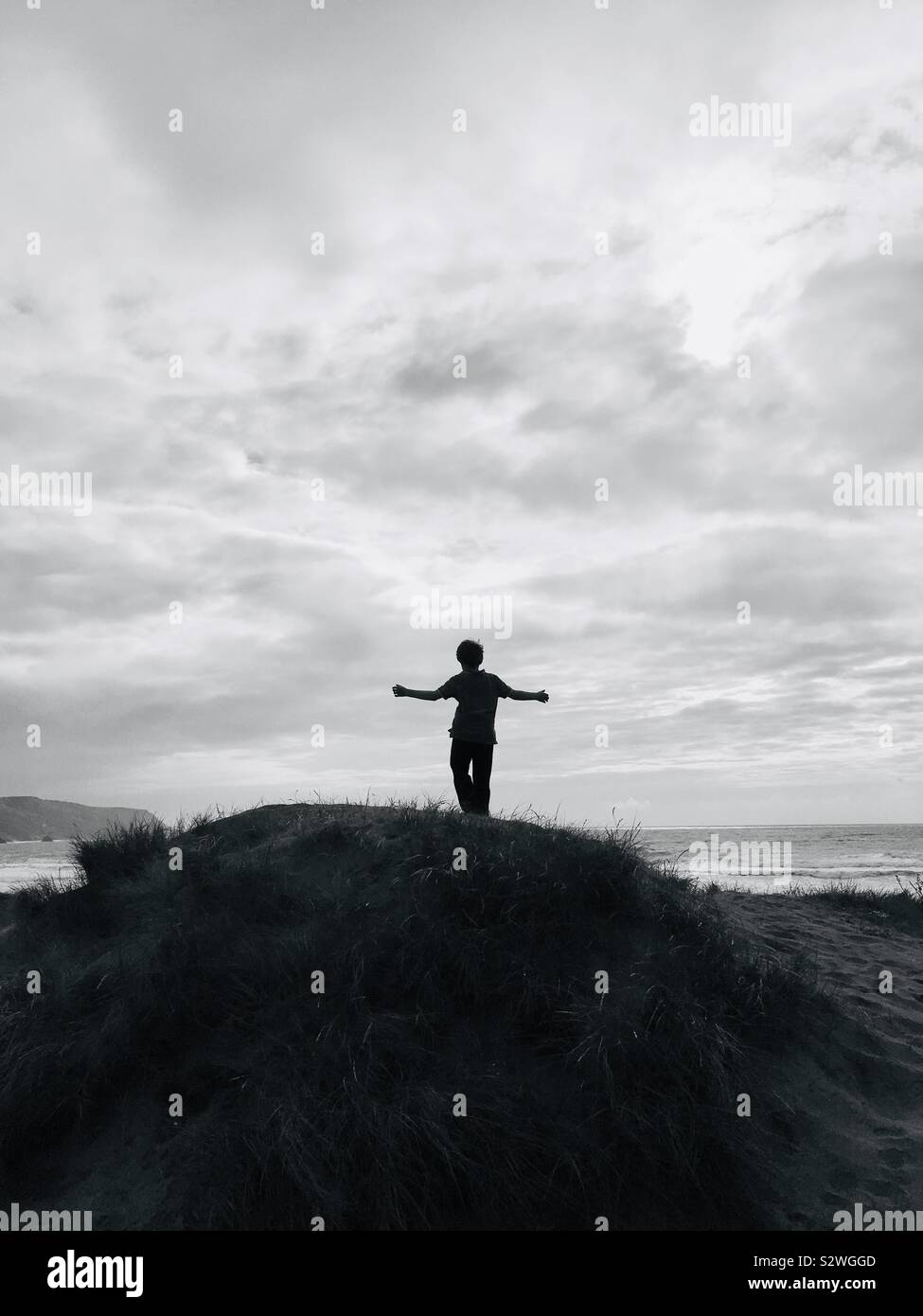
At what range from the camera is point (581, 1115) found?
18.1ft

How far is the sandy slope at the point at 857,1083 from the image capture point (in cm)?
559

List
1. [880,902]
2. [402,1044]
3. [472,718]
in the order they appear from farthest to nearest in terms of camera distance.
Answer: [880,902], [472,718], [402,1044]

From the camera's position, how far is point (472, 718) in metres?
9.72

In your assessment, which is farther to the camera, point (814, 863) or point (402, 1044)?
point (814, 863)

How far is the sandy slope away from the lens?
5590 millimetres

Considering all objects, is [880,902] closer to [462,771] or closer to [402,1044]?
[462,771]

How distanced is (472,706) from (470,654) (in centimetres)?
68

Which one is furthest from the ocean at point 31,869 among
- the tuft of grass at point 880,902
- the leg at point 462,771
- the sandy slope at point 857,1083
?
the tuft of grass at point 880,902

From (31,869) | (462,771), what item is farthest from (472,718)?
(31,869)

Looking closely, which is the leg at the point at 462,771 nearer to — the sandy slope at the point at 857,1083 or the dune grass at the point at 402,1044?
the dune grass at the point at 402,1044
